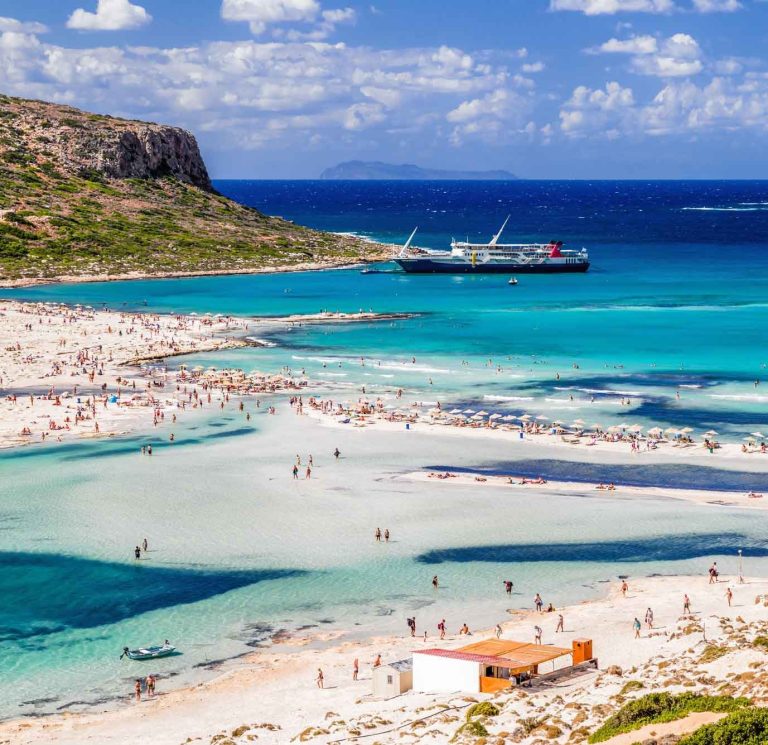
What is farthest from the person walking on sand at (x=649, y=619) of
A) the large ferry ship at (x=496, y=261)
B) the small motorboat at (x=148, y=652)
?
the large ferry ship at (x=496, y=261)

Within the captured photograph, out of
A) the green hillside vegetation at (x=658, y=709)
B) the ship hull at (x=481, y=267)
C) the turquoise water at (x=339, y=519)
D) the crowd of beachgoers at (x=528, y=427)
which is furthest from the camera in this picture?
the ship hull at (x=481, y=267)

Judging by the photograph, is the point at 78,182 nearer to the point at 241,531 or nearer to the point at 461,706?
the point at 241,531

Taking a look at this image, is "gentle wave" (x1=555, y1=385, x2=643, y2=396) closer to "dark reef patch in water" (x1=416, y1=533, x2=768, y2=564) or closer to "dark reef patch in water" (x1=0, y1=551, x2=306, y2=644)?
"dark reef patch in water" (x1=416, y1=533, x2=768, y2=564)

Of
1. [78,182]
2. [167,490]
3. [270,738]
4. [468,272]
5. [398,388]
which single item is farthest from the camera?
[78,182]

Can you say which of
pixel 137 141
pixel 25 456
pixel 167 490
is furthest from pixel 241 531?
pixel 137 141

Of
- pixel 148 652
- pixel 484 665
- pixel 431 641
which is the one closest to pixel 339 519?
pixel 431 641

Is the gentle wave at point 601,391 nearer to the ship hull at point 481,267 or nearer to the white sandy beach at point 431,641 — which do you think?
the white sandy beach at point 431,641

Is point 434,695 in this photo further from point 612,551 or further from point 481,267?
point 481,267
